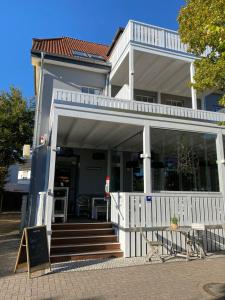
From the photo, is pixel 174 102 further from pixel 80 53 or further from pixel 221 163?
pixel 80 53

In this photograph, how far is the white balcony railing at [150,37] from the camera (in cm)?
1033

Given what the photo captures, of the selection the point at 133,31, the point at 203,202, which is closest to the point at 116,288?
the point at 203,202

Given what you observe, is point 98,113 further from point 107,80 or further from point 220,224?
point 220,224

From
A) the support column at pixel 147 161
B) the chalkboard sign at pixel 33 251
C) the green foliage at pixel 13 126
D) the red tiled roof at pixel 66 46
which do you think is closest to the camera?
the chalkboard sign at pixel 33 251

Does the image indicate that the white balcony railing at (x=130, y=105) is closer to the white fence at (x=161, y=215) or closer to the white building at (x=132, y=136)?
the white building at (x=132, y=136)

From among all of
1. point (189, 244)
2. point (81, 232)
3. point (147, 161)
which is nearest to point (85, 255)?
point (81, 232)

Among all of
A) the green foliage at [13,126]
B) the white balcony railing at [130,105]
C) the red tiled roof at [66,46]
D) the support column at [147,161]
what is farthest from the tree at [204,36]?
the green foliage at [13,126]

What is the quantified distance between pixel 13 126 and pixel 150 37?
11.8m

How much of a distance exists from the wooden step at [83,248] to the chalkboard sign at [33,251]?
1.02m

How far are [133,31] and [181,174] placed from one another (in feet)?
19.7

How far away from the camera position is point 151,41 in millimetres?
10625

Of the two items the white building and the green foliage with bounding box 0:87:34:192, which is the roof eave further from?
the green foliage with bounding box 0:87:34:192

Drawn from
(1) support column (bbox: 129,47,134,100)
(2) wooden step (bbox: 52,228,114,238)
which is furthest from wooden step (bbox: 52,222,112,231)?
(1) support column (bbox: 129,47,134,100)

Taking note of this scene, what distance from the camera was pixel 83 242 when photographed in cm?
780
